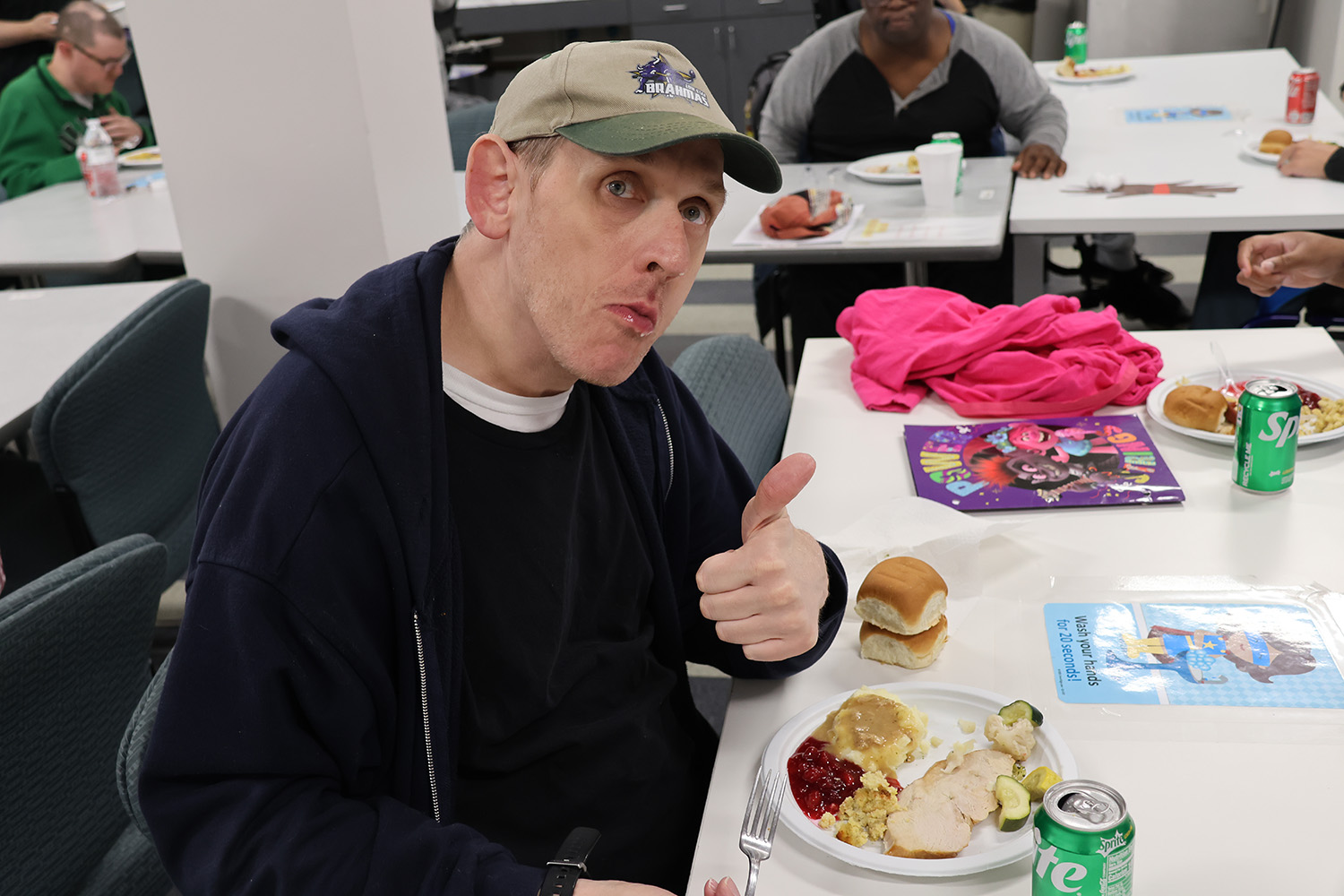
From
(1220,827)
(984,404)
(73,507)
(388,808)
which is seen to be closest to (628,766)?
(388,808)

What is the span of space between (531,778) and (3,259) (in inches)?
105

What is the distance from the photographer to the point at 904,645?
124 cm

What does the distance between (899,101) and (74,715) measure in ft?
9.45

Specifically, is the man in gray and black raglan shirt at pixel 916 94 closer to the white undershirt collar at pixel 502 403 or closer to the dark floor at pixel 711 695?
the dark floor at pixel 711 695

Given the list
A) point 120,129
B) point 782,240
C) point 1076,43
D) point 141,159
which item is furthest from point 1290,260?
point 120,129

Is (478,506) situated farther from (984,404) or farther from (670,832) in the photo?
(984,404)

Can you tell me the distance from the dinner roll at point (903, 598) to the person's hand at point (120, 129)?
4084mm

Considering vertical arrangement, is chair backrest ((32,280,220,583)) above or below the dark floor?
above

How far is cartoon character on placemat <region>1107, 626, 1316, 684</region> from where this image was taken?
1161mm

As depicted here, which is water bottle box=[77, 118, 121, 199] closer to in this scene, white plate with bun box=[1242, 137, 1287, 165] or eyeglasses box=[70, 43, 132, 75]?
eyeglasses box=[70, 43, 132, 75]

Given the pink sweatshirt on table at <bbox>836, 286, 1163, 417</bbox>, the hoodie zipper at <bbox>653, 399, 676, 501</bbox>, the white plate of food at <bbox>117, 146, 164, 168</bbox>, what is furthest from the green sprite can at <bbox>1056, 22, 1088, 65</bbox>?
the hoodie zipper at <bbox>653, 399, 676, 501</bbox>

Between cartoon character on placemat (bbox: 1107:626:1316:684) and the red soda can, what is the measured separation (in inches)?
105

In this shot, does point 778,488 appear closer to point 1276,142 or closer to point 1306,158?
point 1306,158

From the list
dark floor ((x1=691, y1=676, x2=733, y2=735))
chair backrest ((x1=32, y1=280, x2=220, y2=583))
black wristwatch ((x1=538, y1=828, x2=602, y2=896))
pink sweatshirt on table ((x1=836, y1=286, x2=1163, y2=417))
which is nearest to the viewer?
black wristwatch ((x1=538, y1=828, x2=602, y2=896))
